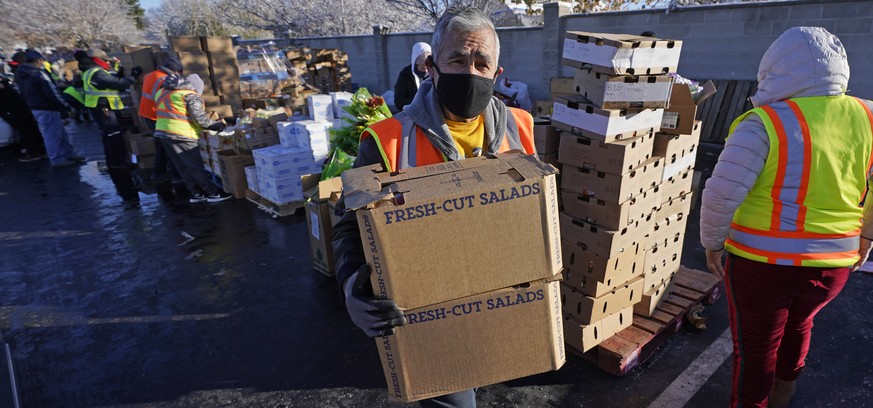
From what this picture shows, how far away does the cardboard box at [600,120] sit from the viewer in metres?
2.71

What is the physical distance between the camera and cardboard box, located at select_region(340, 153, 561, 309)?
1314 millimetres

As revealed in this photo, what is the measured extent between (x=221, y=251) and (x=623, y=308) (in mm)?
4154

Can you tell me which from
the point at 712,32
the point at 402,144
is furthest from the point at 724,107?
the point at 402,144

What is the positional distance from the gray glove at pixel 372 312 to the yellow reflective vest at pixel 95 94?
9.38 m

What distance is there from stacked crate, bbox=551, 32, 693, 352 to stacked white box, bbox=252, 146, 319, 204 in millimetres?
3766

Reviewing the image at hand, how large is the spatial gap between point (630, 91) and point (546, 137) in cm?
61

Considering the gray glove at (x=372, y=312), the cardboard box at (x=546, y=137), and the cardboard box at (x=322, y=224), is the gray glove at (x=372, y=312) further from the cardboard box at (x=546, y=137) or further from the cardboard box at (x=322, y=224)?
the cardboard box at (x=322, y=224)

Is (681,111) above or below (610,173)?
above

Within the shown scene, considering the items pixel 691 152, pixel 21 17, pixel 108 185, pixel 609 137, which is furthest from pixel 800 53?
pixel 21 17

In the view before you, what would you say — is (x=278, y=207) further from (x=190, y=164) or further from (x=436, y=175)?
(x=436, y=175)

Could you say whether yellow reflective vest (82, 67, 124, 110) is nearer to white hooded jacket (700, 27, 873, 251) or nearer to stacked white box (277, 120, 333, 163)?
stacked white box (277, 120, 333, 163)

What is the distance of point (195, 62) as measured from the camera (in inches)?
325

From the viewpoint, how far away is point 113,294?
4262 mm

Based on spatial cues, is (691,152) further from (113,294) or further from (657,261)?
(113,294)
